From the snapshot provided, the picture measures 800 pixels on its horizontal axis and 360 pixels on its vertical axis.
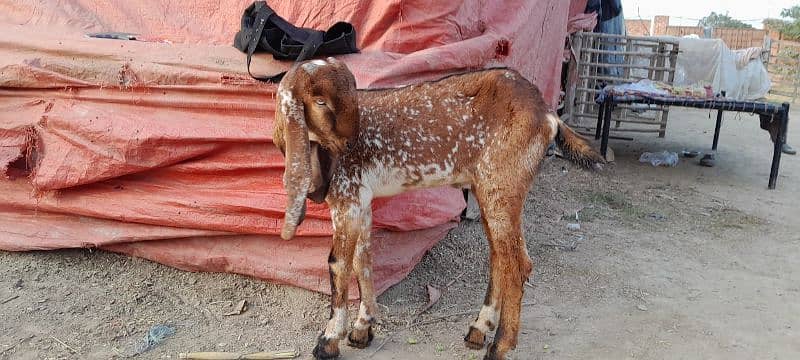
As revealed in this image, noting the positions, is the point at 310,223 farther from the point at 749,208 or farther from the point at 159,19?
the point at 749,208

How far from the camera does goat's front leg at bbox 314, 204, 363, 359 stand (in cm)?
322

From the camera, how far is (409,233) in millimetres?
4141

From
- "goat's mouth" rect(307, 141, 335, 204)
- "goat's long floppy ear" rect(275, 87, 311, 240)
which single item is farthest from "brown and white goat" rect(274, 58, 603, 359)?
"goat's long floppy ear" rect(275, 87, 311, 240)

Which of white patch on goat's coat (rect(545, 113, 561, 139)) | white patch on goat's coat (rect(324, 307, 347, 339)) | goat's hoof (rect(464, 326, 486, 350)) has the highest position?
white patch on goat's coat (rect(545, 113, 561, 139))

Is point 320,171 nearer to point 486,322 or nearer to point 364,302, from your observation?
point 364,302

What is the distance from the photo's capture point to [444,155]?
330 centimetres

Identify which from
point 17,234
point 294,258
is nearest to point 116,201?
point 17,234

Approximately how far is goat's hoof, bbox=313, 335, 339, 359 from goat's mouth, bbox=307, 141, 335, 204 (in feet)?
2.52

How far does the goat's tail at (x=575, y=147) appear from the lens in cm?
325

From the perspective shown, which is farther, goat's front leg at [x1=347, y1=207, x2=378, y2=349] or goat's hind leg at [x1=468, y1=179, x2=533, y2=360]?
goat's front leg at [x1=347, y1=207, x2=378, y2=349]

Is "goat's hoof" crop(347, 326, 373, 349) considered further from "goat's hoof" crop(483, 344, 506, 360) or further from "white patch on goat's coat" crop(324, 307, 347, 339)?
"goat's hoof" crop(483, 344, 506, 360)

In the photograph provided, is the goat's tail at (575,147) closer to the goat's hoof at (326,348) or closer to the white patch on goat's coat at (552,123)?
the white patch on goat's coat at (552,123)

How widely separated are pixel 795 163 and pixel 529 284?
6807 mm

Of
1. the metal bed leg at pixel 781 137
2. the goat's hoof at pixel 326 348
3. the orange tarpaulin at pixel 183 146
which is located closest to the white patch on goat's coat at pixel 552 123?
the orange tarpaulin at pixel 183 146
